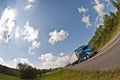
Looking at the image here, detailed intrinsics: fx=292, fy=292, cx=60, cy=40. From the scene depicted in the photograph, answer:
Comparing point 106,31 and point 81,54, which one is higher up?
point 106,31

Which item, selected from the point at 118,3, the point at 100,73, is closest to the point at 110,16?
the point at 118,3

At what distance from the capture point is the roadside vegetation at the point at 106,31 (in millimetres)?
45625

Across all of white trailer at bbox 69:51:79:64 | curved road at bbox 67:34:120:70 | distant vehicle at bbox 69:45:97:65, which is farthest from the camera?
white trailer at bbox 69:51:79:64

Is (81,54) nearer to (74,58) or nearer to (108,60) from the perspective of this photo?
(74,58)

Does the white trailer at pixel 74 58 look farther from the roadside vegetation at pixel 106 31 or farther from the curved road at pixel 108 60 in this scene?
the curved road at pixel 108 60

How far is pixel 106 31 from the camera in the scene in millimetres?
56312

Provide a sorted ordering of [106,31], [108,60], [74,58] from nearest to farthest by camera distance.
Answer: [108,60] < [74,58] < [106,31]

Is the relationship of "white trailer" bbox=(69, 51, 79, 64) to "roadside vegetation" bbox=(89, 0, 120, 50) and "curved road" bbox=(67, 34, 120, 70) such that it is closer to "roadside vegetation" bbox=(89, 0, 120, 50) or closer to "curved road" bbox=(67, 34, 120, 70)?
"roadside vegetation" bbox=(89, 0, 120, 50)

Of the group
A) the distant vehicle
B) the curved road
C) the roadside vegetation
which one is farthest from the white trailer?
the curved road

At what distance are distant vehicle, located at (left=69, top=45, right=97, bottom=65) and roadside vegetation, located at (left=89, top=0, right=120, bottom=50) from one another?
4.36 ft

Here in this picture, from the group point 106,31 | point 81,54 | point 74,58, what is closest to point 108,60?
point 81,54

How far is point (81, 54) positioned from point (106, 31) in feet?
35.4

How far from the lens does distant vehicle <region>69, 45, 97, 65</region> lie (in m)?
45.3

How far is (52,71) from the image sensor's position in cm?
5434
